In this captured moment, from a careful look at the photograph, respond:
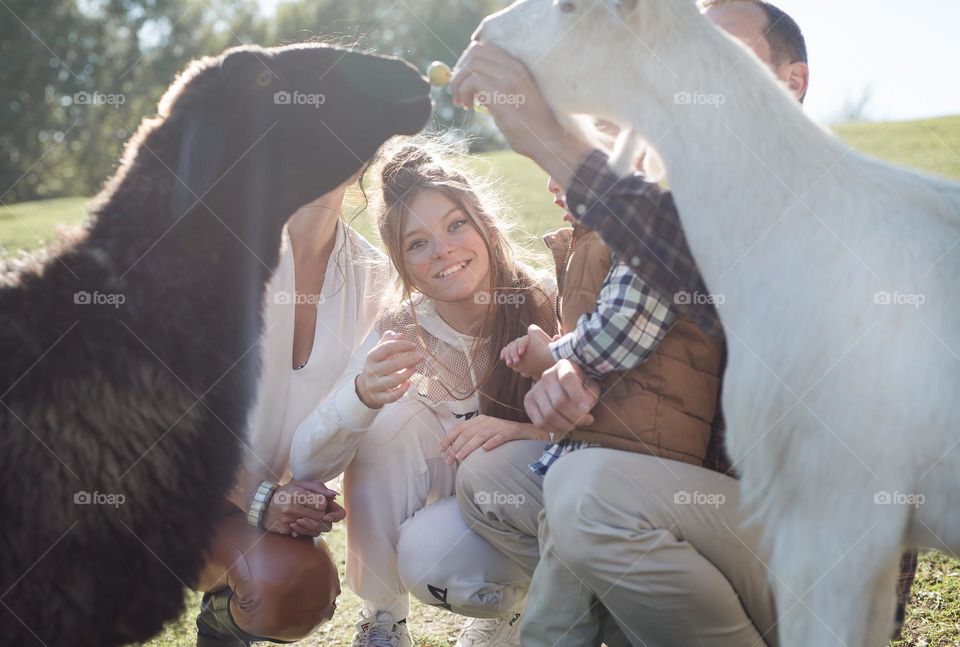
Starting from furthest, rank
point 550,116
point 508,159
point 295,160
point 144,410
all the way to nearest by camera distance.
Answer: point 508,159 < point 295,160 < point 144,410 < point 550,116

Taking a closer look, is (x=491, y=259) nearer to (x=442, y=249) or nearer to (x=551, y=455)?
(x=442, y=249)

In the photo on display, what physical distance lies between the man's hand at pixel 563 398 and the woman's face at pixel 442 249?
0.93 meters

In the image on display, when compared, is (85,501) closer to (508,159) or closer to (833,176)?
(833,176)

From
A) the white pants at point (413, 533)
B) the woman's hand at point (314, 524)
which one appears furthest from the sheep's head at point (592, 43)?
the woman's hand at point (314, 524)

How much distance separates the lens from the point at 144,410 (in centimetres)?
274

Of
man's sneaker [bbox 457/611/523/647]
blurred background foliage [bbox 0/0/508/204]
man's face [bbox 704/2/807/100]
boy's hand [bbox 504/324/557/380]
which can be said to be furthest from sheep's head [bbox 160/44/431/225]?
blurred background foliage [bbox 0/0/508/204]

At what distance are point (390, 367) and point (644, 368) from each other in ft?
2.94

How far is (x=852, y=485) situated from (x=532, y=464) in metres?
1.17

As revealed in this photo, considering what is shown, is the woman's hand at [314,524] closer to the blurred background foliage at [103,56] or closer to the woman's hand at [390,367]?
the woman's hand at [390,367]

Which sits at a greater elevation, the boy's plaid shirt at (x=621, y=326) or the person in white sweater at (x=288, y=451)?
the boy's plaid shirt at (x=621, y=326)

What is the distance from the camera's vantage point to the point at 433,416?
368 centimetres

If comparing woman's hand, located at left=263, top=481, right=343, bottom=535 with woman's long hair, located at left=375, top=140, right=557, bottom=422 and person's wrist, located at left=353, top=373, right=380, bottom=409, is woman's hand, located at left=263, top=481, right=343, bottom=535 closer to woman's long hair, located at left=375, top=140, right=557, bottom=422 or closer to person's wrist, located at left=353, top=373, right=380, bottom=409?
person's wrist, located at left=353, top=373, right=380, bottom=409

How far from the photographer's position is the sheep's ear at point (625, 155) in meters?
2.47

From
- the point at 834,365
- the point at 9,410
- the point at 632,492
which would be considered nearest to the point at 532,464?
the point at 632,492
